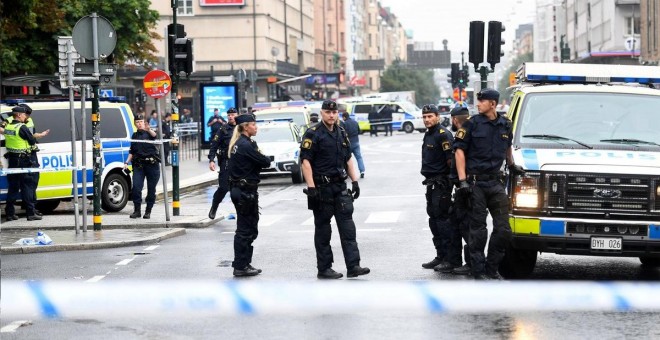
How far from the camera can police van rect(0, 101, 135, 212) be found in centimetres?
2212

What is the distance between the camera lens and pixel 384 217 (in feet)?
68.0

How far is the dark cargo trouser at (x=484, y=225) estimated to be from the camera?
1202 cm

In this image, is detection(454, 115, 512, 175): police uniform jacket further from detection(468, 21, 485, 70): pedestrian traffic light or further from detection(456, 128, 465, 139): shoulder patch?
detection(468, 21, 485, 70): pedestrian traffic light

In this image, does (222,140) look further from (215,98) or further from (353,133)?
(215,98)

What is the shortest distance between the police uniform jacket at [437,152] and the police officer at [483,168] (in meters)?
0.96

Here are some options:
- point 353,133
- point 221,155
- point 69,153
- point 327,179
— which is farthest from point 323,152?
point 353,133

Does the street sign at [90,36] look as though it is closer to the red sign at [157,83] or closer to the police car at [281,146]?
the red sign at [157,83]

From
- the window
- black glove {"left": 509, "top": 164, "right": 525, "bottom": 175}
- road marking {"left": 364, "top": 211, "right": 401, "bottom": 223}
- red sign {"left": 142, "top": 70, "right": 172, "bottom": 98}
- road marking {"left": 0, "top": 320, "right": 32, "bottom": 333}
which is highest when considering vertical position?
Answer: the window

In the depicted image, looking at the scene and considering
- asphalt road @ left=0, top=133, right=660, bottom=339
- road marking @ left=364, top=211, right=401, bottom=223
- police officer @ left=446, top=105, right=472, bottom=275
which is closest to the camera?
asphalt road @ left=0, top=133, right=660, bottom=339

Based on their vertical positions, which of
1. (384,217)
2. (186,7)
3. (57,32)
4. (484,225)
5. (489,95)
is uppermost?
(186,7)

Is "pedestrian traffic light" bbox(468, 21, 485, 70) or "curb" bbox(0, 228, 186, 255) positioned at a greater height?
"pedestrian traffic light" bbox(468, 21, 485, 70)

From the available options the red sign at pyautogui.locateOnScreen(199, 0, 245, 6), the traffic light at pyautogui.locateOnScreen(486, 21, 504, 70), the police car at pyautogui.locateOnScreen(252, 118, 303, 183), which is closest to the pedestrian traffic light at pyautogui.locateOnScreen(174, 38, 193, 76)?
the traffic light at pyautogui.locateOnScreen(486, 21, 504, 70)

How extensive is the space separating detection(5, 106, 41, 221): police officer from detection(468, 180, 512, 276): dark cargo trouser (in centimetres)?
1046

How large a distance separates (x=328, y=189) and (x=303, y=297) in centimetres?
149
